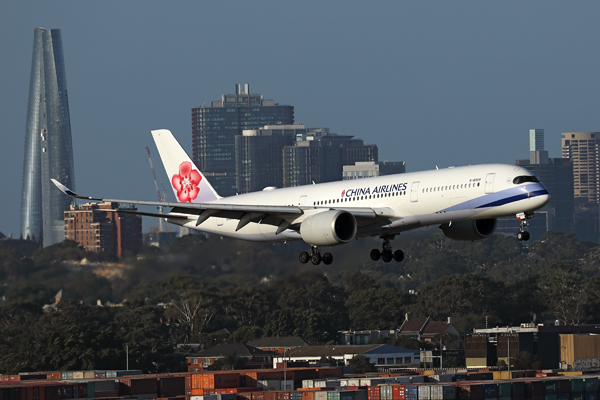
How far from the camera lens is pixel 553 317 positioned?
7126 inches

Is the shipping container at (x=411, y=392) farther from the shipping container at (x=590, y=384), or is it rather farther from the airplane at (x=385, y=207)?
the airplane at (x=385, y=207)

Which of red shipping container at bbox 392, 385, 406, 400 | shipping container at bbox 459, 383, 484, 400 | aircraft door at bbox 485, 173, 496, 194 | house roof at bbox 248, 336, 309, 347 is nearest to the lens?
aircraft door at bbox 485, 173, 496, 194

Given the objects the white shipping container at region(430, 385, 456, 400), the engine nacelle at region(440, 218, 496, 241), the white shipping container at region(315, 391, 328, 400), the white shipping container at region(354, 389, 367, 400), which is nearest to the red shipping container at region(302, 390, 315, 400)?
the white shipping container at region(315, 391, 328, 400)

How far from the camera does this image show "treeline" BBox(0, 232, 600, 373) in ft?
398

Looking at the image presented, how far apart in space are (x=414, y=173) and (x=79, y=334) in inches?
2870

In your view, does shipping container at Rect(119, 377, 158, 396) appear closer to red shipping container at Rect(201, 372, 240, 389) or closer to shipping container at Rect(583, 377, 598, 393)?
red shipping container at Rect(201, 372, 240, 389)

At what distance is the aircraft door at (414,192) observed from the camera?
60.9m

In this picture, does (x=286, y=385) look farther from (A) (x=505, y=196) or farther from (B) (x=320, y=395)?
(A) (x=505, y=196)

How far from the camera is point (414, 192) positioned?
61.0m

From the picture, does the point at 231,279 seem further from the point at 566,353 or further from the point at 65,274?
the point at 566,353

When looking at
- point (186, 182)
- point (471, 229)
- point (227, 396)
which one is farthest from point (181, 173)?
point (471, 229)

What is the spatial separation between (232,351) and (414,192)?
86749 mm

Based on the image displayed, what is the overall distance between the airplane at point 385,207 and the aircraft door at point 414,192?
0.02 meters

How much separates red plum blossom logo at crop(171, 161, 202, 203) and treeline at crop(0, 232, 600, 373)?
78.2 feet
